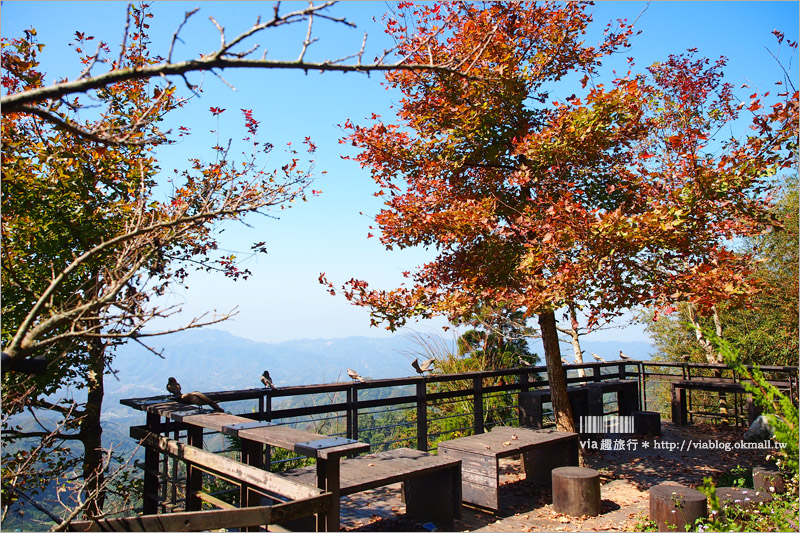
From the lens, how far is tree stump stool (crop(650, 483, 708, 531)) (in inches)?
169

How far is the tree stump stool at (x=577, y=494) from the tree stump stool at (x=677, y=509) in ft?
2.21

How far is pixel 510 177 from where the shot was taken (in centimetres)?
659

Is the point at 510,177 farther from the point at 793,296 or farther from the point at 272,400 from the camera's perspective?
the point at 793,296

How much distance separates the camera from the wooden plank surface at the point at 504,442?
212 inches

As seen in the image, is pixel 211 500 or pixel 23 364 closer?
pixel 23 364

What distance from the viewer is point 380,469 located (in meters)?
4.57

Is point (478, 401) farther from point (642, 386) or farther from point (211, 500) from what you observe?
point (642, 386)

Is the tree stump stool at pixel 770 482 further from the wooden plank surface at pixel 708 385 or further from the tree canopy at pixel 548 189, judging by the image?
the wooden plank surface at pixel 708 385

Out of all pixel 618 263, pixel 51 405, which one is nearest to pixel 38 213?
pixel 51 405

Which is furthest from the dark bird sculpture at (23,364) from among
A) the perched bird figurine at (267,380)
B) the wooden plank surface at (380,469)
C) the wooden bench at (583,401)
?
the wooden bench at (583,401)

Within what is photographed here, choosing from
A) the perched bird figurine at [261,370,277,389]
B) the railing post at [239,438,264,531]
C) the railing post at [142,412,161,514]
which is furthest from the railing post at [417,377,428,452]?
the railing post at [142,412,161,514]

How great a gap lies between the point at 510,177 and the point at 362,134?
1.89m

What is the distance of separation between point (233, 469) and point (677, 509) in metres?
3.49

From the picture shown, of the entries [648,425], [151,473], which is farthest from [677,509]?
[648,425]
